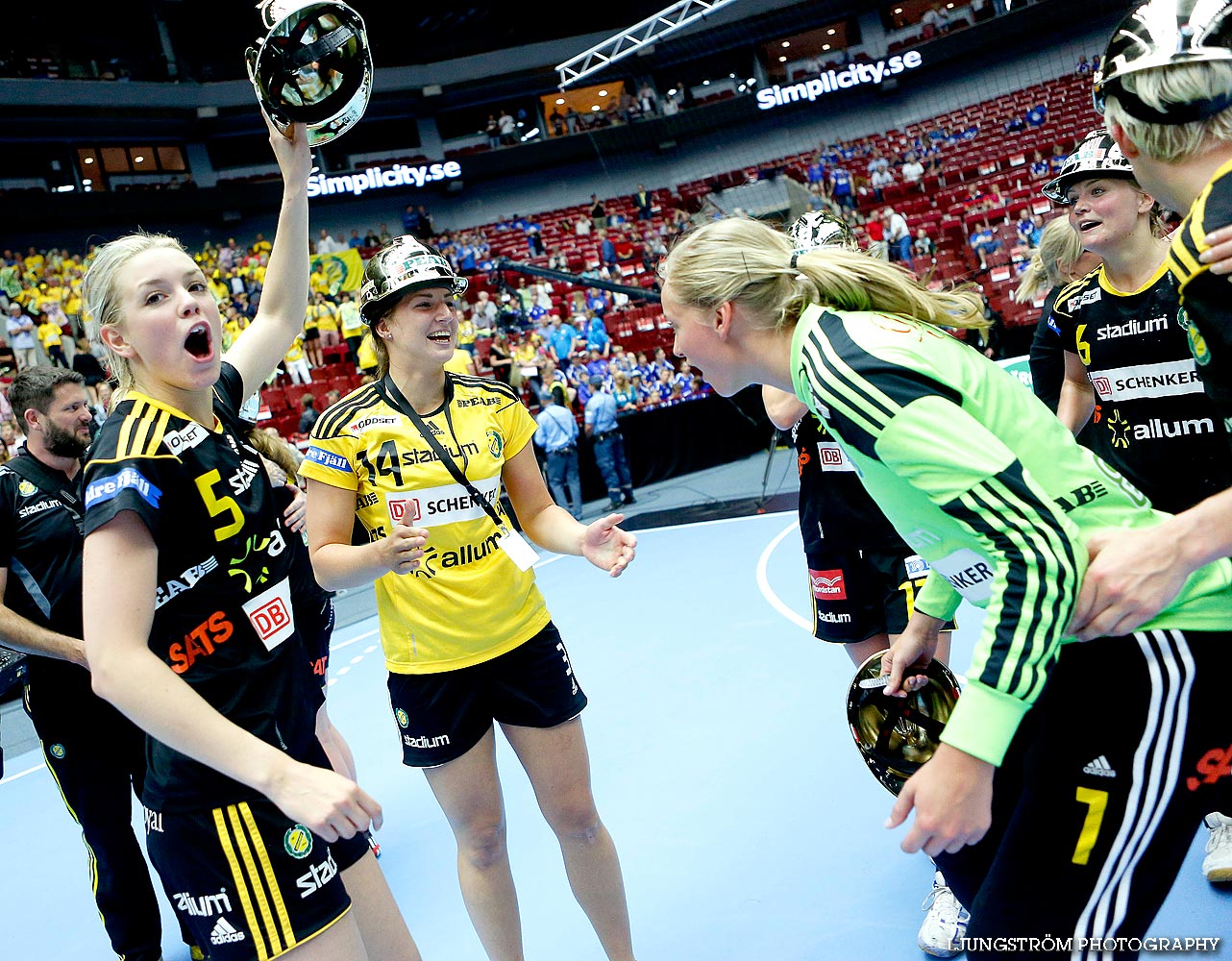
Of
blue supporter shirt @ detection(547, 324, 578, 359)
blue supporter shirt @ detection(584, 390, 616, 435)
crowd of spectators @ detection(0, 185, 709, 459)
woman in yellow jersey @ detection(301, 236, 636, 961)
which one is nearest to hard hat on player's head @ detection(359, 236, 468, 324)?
woman in yellow jersey @ detection(301, 236, 636, 961)

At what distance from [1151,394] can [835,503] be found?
3.53ft

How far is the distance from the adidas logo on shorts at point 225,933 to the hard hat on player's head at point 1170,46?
7.28 ft

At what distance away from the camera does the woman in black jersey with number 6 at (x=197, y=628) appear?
1646 millimetres

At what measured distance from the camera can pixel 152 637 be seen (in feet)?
6.04

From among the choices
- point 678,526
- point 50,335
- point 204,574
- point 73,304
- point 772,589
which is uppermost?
point 73,304

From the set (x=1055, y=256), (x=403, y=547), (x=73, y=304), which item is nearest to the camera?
(x=403, y=547)

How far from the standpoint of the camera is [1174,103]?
148 centimetres

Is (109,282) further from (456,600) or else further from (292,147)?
(456,600)

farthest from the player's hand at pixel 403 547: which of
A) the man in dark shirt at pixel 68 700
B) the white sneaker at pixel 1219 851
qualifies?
the white sneaker at pixel 1219 851

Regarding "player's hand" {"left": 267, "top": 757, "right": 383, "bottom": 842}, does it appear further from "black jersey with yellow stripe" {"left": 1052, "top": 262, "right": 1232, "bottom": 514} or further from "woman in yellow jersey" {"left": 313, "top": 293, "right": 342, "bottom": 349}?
"woman in yellow jersey" {"left": 313, "top": 293, "right": 342, "bottom": 349}

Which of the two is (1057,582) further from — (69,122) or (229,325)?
(69,122)

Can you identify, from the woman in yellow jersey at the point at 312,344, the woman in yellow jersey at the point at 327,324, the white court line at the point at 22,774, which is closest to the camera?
the white court line at the point at 22,774

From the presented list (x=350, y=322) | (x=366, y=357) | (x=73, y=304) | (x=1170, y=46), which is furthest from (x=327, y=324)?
(x=1170, y=46)

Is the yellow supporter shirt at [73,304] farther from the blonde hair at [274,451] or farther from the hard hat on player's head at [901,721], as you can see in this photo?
the hard hat on player's head at [901,721]
